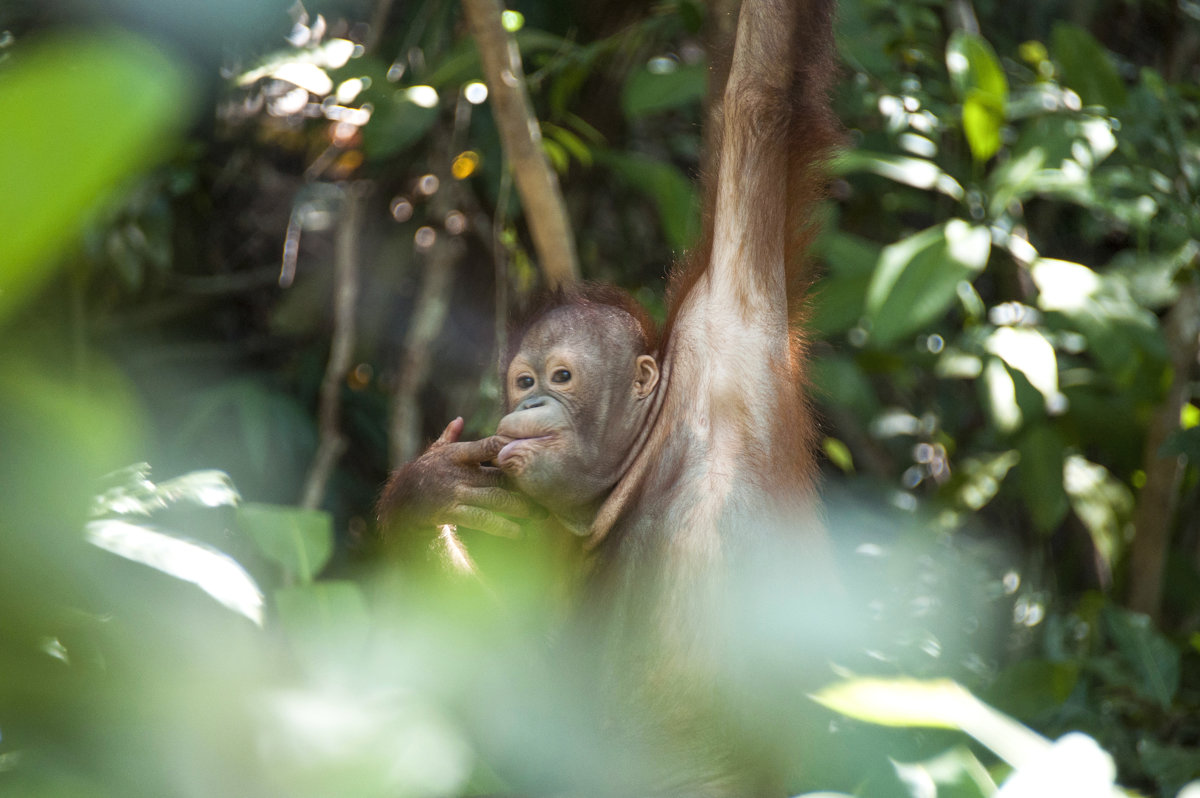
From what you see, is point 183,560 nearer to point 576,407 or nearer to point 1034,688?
point 576,407

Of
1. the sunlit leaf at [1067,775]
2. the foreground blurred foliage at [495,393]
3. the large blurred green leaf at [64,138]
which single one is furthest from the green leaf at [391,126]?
the large blurred green leaf at [64,138]

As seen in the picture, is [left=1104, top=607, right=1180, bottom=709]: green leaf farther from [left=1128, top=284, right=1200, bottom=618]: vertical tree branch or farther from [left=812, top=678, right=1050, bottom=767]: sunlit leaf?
[left=812, top=678, right=1050, bottom=767]: sunlit leaf

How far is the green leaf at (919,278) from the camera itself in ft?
10.3

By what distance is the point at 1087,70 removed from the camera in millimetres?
3566

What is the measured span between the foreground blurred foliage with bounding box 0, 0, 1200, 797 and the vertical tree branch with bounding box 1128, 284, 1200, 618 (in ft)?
0.05

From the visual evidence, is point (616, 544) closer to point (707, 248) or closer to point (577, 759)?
point (577, 759)

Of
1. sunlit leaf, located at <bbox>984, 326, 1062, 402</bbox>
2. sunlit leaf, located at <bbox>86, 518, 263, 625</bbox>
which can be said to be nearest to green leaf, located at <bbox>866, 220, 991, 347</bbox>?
sunlit leaf, located at <bbox>984, 326, 1062, 402</bbox>

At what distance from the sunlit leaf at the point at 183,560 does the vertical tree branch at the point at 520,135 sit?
1.86 m

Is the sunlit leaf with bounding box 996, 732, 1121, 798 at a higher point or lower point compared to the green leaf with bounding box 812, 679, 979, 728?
higher

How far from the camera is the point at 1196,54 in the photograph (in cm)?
496

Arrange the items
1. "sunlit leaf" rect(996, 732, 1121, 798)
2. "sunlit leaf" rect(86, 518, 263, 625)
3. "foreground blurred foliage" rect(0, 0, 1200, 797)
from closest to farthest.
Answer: "foreground blurred foliage" rect(0, 0, 1200, 797) < "sunlit leaf" rect(86, 518, 263, 625) < "sunlit leaf" rect(996, 732, 1121, 798)

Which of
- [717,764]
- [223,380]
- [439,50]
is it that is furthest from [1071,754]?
[223,380]

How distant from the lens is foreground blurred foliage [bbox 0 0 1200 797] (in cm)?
79

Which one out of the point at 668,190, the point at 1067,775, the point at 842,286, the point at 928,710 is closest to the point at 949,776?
the point at 928,710
